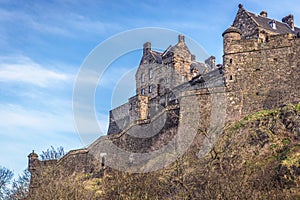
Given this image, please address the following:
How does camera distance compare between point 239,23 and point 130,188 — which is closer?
point 130,188

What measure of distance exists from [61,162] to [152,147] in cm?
964

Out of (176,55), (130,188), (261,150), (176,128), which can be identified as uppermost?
(176,55)

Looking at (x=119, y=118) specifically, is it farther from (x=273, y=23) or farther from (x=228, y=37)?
(x=228, y=37)

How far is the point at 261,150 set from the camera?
32.3 m

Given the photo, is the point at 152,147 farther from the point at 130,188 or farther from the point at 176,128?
the point at 130,188

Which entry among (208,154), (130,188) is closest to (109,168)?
(208,154)

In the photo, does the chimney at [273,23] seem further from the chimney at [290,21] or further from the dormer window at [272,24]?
the chimney at [290,21]

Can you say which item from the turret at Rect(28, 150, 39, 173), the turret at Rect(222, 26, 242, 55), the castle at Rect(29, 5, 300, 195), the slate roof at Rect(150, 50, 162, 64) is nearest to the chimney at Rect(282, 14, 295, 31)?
the castle at Rect(29, 5, 300, 195)

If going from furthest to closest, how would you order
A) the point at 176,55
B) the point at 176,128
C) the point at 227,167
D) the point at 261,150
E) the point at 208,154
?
the point at 176,55, the point at 176,128, the point at 208,154, the point at 261,150, the point at 227,167

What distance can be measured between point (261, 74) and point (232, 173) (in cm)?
1229

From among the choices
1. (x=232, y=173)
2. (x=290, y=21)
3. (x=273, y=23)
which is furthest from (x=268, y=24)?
(x=232, y=173)

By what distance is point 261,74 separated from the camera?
37625mm

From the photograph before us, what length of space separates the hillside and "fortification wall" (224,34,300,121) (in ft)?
5.05

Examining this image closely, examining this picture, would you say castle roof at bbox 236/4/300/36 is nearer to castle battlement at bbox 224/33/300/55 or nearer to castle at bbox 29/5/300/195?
castle at bbox 29/5/300/195
